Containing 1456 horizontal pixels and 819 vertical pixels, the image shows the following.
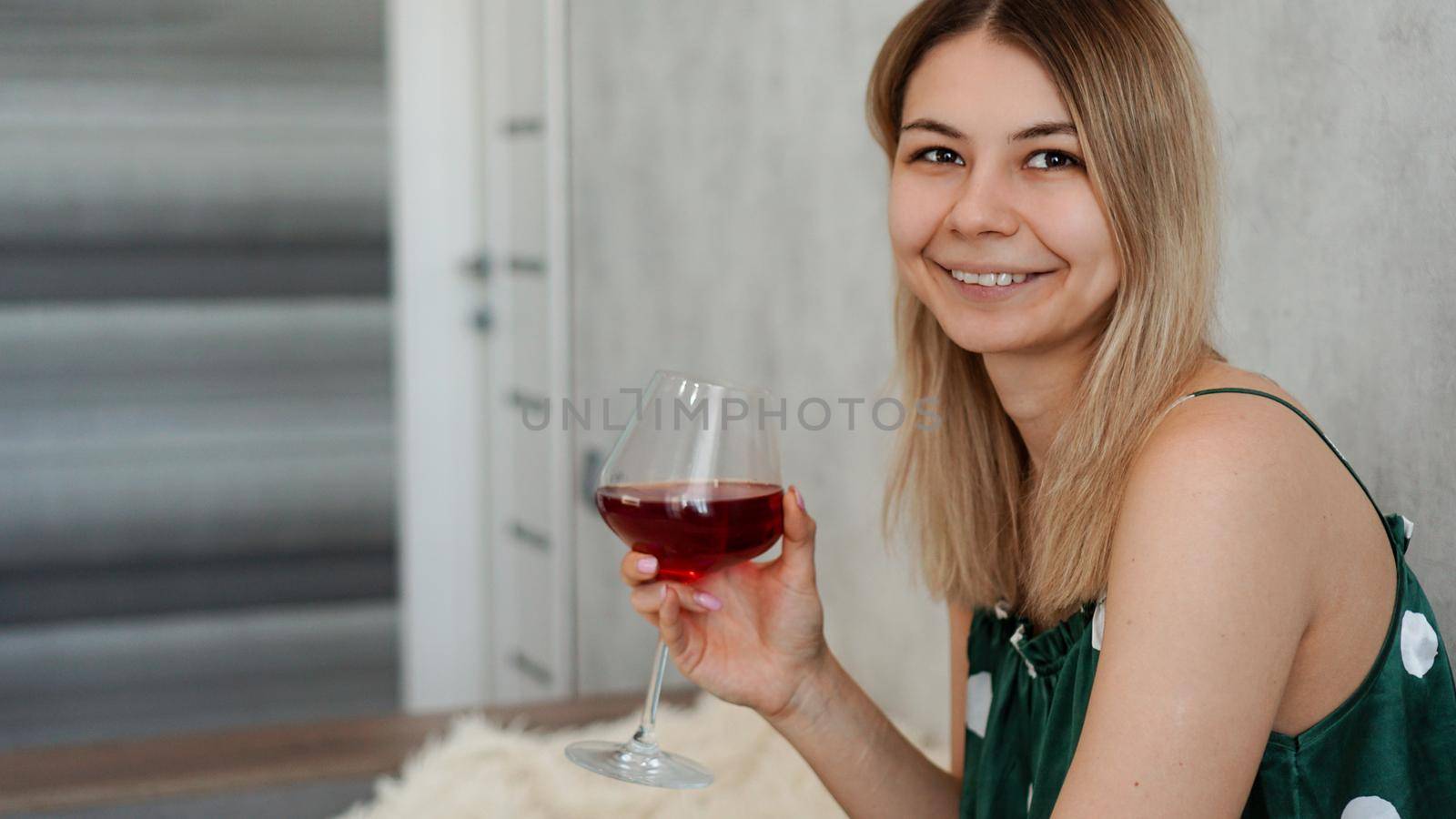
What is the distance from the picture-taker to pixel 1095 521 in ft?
3.66

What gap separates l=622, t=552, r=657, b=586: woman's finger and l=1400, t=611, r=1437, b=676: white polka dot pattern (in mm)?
628

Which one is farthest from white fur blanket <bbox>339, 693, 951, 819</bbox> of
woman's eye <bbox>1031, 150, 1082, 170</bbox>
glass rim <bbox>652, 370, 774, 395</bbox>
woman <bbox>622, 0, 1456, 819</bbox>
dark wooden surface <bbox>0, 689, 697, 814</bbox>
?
woman's eye <bbox>1031, 150, 1082, 170</bbox>

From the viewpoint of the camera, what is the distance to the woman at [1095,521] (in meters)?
0.93

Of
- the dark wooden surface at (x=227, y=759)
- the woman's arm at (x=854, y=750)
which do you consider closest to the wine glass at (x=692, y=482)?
the woman's arm at (x=854, y=750)

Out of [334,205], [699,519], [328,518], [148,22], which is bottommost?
[328,518]

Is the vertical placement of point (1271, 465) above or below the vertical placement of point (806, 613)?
above

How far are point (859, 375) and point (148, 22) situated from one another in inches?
92.3

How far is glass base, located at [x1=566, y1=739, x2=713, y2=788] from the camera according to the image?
1190 mm

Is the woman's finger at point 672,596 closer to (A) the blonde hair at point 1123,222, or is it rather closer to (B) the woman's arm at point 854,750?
(B) the woman's arm at point 854,750

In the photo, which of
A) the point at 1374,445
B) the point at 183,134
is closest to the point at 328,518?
the point at 183,134

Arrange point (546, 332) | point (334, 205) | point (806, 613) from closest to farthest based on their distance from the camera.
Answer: point (806, 613) < point (546, 332) < point (334, 205)

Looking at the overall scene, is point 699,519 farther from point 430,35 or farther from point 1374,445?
point 430,35

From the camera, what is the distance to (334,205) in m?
3.66

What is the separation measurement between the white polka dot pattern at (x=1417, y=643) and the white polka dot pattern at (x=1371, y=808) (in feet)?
0.34
